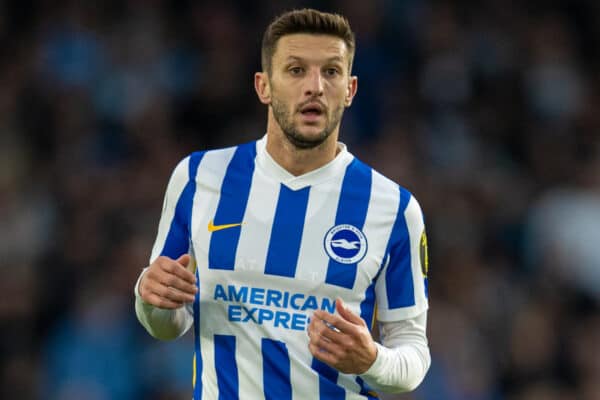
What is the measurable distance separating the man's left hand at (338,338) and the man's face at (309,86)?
74cm

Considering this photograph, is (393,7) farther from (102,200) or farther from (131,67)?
(102,200)

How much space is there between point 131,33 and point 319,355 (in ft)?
21.6

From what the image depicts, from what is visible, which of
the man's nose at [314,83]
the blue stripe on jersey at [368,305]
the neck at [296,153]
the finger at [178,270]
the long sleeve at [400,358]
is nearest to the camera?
the finger at [178,270]

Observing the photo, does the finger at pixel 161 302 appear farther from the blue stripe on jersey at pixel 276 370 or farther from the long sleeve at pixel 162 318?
the blue stripe on jersey at pixel 276 370

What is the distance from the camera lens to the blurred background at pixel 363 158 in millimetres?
7574

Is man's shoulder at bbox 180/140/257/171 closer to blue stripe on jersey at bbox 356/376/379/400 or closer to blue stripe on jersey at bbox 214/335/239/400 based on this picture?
blue stripe on jersey at bbox 214/335/239/400

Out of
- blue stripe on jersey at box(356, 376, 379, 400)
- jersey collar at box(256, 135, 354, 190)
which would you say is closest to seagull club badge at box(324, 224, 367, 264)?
jersey collar at box(256, 135, 354, 190)

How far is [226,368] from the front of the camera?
4020mm

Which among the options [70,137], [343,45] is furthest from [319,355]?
[70,137]

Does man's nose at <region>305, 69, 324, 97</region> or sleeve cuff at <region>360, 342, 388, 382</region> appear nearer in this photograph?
sleeve cuff at <region>360, 342, 388, 382</region>

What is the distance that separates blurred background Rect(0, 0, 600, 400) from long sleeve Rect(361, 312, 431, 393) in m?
3.21

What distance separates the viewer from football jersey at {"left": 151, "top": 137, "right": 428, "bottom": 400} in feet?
13.1

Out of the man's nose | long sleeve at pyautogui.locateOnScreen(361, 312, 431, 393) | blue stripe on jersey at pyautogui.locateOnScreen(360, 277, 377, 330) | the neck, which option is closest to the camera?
long sleeve at pyautogui.locateOnScreen(361, 312, 431, 393)

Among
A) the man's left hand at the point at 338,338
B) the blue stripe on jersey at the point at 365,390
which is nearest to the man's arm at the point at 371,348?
the man's left hand at the point at 338,338
